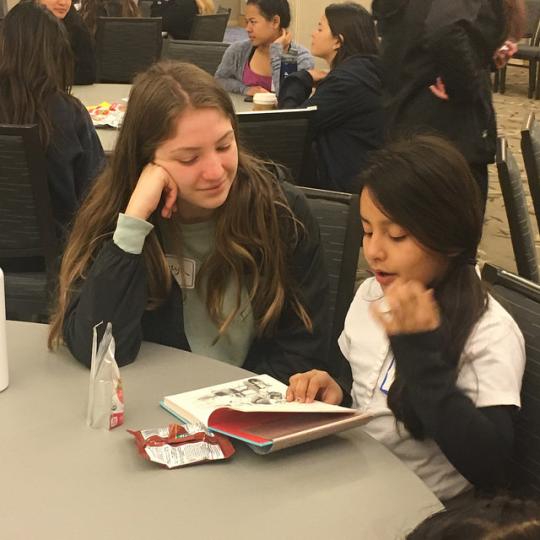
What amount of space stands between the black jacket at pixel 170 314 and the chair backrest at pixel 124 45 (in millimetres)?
3707

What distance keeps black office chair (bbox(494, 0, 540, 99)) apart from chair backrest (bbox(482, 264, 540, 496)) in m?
7.70

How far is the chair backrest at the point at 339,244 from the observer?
204cm

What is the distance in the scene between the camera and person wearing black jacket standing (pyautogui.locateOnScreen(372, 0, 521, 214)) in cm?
330

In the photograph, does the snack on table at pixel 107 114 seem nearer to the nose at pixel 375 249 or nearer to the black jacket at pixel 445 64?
the black jacket at pixel 445 64

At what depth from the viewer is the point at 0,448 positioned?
1364mm

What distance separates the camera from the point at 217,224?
1845mm

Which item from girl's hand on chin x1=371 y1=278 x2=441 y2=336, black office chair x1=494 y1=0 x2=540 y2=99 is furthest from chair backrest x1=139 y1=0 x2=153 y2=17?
girl's hand on chin x1=371 y1=278 x2=441 y2=336

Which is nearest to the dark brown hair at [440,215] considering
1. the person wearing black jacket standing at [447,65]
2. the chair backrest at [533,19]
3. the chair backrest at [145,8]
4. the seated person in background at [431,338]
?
the seated person in background at [431,338]

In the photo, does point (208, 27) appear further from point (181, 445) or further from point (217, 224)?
point (181, 445)

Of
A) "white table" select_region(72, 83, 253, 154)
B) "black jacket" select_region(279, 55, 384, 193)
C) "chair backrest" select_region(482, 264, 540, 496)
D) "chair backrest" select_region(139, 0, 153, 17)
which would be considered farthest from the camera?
"chair backrest" select_region(139, 0, 153, 17)

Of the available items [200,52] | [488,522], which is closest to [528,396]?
[488,522]

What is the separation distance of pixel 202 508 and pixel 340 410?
28 centimetres

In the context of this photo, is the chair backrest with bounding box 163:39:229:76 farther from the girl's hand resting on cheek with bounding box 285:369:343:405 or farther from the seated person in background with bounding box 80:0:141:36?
the girl's hand resting on cheek with bounding box 285:369:343:405

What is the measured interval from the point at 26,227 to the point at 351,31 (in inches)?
74.1
